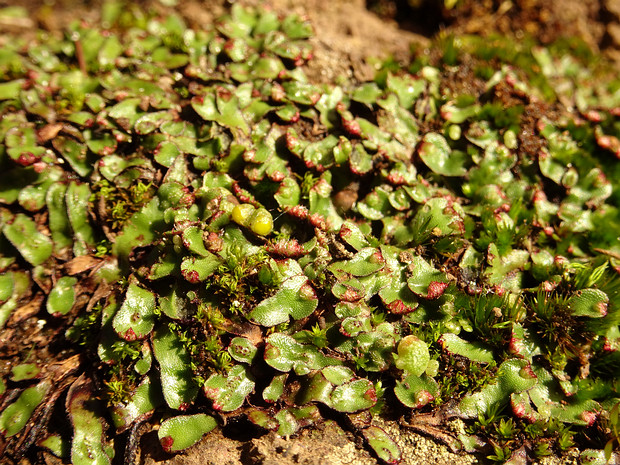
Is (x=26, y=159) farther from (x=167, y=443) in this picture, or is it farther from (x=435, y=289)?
(x=435, y=289)

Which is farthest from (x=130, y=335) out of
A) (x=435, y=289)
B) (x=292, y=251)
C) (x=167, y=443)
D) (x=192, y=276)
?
(x=435, y=289)

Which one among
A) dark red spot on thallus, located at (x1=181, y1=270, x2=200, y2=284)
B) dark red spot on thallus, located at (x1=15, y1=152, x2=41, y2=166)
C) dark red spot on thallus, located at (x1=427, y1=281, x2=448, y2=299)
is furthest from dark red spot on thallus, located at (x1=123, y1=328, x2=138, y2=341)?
dark red spot on thallus, located at (x1=427, y1=281, x2=448, y2=299)

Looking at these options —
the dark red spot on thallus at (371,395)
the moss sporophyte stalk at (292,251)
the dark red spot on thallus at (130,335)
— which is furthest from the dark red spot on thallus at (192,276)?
the dark red spot on thallus at (371,395)

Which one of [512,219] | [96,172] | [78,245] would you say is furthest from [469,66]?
[78,245]

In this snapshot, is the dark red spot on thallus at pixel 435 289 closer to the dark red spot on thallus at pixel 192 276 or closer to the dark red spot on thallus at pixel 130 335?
the dark red spot on thallus at pixel 192 276

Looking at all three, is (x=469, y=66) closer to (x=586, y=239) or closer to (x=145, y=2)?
(x=586, y=239)

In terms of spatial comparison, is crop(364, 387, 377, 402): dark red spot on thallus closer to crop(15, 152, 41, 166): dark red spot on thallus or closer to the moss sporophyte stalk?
the moss sporophyte stalk
